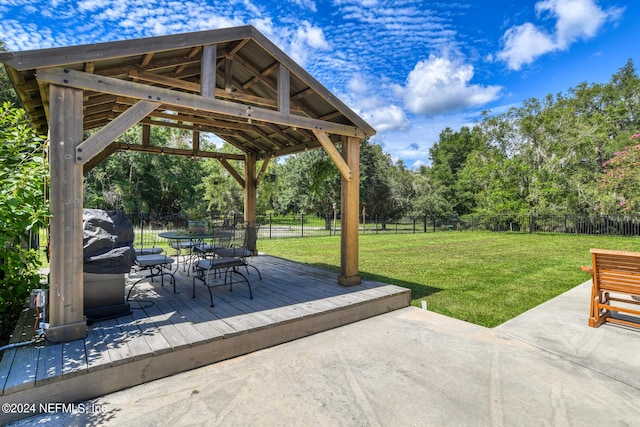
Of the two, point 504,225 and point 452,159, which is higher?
point 452,159

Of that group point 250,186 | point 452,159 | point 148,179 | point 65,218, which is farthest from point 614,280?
point 452,159

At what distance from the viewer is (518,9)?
14.9m

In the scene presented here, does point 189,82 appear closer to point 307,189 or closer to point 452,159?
point 307,189

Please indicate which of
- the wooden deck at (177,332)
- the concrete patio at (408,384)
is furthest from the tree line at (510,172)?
the concrete patio at (408,384)

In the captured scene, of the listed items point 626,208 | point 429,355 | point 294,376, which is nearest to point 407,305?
point 429,355

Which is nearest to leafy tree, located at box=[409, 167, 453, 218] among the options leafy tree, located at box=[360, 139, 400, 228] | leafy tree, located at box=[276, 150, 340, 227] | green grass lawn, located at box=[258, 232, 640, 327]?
leafy tree, located at box=[360, 139, 400, 228]

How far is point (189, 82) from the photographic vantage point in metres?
4.18

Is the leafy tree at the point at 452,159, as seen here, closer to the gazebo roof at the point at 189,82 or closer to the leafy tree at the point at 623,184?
the leafy tree at the point at 623,184

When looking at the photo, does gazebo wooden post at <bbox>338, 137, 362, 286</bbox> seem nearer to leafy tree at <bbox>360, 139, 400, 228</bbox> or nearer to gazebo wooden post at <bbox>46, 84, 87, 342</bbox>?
gazebo wooden post at <bbox>46, 84, 87, 342</bbox>

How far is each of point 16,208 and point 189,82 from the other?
8.12 feet

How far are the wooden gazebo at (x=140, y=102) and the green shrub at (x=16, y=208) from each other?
303 millimetres

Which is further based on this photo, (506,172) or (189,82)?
(506,172)

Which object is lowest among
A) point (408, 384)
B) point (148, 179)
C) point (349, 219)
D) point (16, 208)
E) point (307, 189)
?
point (408, 384)

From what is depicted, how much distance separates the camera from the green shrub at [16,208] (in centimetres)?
263
